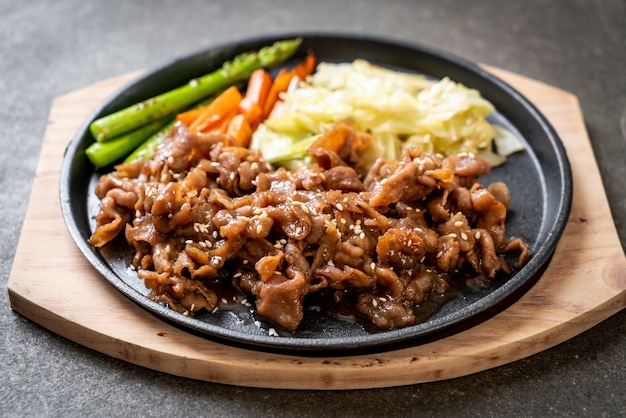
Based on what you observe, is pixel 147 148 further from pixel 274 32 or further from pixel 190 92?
pixel 274 32

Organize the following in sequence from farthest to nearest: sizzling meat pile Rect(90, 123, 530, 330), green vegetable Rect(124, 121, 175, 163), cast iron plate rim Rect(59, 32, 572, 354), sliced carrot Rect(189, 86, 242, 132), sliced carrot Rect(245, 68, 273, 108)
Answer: sliced carrot Rect(245, 68, 273, 108) < sliced carrot Rect(189, 86, 242, 132) < green vegetable Rect(124, 121, 175, 163) < sizzling meat pile Rect(90, 123, 530, 330) < cast iron plate rim Rect(59, 32, 572, 354)

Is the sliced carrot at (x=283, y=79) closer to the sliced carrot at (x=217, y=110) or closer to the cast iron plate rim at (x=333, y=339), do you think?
the sliced carrot at (x=217, y=110)

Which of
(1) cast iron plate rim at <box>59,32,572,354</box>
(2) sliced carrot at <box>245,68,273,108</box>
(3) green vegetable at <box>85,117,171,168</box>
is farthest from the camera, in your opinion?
(2) sliced carrot at <box>245,68,273,108</box>

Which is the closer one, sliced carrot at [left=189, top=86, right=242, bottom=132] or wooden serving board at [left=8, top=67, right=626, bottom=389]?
wooden serving board at [left=8, top=67, right=626, bottom=389]

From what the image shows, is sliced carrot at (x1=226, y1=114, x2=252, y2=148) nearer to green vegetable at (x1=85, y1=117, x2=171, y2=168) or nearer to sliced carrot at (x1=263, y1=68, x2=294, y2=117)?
sliced carrot at (x1=263, y1=68, x2=294, y2=117)

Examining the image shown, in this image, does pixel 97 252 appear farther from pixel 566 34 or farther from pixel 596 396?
pixel 566 34

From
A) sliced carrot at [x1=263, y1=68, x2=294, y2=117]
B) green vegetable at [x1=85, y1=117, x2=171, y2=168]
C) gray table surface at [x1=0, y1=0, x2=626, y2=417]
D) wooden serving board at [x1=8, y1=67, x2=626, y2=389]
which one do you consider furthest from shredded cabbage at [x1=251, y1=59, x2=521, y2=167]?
gray table surface at [x1=0, y1=0, x2=626, y2=417]

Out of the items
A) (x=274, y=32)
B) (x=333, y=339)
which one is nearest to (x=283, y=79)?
(x=274, y=32)
